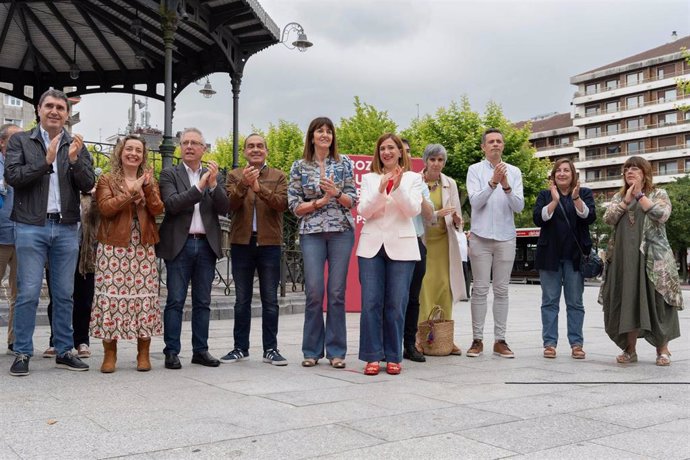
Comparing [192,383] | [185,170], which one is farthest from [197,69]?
[192,383]

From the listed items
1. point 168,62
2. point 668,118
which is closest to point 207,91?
point 168,62

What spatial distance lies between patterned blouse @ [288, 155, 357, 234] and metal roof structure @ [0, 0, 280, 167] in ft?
24.4

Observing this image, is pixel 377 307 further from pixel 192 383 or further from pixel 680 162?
pixel 680 162

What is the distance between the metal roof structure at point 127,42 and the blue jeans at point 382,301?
26.9 feet

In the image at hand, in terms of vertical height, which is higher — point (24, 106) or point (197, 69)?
point (24, 106)

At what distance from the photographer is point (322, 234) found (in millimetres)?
5926

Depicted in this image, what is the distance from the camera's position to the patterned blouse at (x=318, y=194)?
A: 5.83 m

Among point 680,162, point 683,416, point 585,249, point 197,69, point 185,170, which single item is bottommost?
point 683,416

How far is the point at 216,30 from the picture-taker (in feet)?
46.6

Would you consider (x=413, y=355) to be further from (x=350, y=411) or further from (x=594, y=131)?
(x=594, y=131)

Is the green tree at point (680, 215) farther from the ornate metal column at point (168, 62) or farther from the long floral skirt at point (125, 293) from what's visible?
the long floral skirt at point (125, 293)

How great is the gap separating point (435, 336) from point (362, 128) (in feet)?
107

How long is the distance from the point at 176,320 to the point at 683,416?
378 centimetres

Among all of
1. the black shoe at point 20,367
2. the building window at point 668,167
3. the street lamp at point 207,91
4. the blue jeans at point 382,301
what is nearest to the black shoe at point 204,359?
the blue jeans at point 382,301
